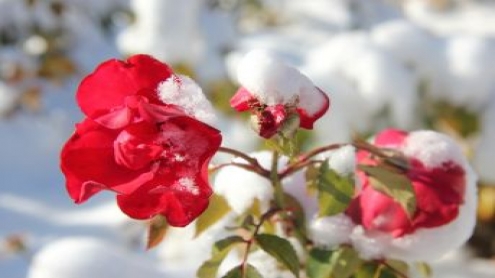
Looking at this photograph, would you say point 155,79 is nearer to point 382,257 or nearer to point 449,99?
point 382,257

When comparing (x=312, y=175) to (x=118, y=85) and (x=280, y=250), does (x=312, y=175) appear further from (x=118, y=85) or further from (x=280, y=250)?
(x=118, y=85)

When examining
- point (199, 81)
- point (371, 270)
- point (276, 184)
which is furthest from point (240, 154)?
point (199, 81)

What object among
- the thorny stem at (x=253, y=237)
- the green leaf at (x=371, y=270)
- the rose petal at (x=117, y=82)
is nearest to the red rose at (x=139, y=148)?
the rose petal at (x=117, y=82)

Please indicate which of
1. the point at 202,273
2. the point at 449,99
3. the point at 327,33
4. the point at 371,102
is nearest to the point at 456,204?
the point at 202,273

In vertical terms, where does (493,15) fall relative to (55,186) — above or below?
above

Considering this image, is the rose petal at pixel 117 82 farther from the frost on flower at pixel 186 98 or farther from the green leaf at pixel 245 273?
the green leaf at pixel 245 273

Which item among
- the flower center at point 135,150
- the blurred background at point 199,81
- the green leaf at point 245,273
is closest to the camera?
the flower center at point 135,150

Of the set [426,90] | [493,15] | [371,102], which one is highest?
[493,15]

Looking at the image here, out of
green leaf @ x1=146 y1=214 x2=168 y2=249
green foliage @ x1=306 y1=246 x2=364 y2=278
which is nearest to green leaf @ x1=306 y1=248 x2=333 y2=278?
green foliage @ x1=306 y1=246 x2=364 y2=278
